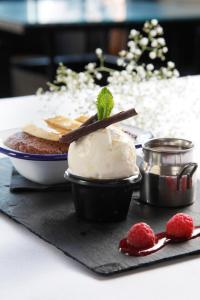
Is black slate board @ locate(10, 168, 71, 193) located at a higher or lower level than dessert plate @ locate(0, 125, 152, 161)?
lower

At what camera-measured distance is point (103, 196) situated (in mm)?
1256

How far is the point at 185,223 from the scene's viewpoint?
1179 millimetres

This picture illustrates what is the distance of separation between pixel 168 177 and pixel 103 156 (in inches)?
5.9

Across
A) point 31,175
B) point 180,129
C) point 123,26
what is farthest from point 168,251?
point 123,26

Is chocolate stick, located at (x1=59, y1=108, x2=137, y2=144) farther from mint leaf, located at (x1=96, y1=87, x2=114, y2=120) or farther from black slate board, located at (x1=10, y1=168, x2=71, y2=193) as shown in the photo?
black slate board, located at (x1=10, y1=168, x2=71, y2=193)

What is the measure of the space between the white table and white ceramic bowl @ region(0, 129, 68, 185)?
231 mm

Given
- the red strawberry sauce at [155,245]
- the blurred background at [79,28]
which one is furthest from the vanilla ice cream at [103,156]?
the blurred background at [79,28]

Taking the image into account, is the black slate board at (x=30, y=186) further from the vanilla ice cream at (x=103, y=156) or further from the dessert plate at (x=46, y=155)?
the vanilla ice cream at (x=103, y=156)

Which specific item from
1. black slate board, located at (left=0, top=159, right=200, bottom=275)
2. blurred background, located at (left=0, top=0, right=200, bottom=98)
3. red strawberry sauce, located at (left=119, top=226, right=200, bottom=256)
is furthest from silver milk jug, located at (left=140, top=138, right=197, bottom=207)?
blurred background, located at (left=0, top=0, right=200, bottom=98)

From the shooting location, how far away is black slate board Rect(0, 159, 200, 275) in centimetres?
110

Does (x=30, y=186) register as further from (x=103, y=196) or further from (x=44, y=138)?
(x=103, y=196)

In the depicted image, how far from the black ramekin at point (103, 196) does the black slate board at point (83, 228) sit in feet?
0.06

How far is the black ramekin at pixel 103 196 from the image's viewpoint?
4.07 ft

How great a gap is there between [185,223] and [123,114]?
22 centimetres
